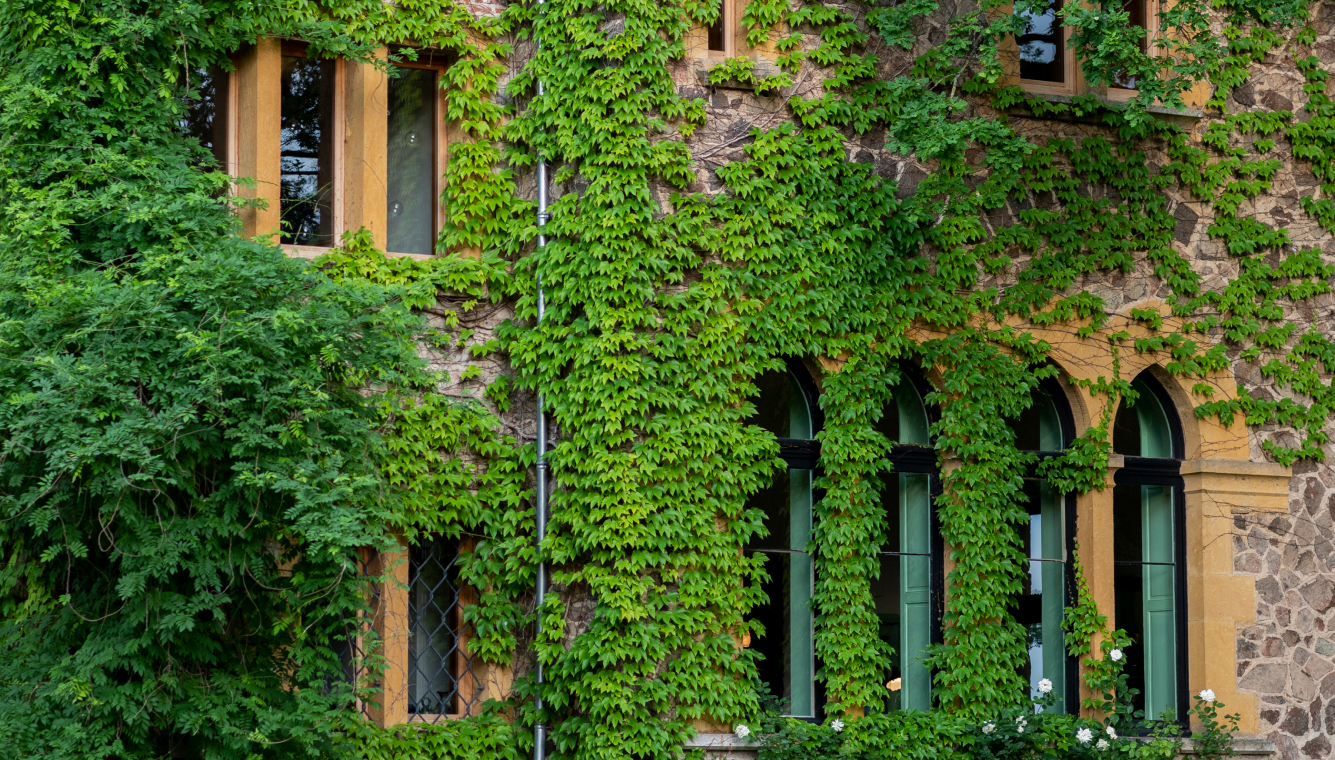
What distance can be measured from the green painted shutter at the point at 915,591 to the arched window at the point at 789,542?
71 centimetres

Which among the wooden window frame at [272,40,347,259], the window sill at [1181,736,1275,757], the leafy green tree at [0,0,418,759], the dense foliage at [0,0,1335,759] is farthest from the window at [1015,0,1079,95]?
the leafy green tree at [0,0,418,759]

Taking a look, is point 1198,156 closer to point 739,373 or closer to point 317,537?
point 739,373

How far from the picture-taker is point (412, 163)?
9.82m

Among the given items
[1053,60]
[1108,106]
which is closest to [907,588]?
[1108,106]

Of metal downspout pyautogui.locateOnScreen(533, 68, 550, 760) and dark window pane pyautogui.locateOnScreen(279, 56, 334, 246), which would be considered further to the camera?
dark window pane pyautogui.locateOnScreen(279, 56, 334, 246)

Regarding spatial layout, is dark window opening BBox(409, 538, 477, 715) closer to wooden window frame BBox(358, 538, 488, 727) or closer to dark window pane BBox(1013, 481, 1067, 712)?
wooden window frame BBox(358, 538, 488, 727)

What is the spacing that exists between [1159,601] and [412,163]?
6.31 meters

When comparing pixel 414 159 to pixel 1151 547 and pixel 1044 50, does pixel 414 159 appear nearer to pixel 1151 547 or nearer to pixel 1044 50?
pixel 1044 50

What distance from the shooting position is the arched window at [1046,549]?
410 inches

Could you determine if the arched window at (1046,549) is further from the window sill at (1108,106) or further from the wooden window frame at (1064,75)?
the wooden window frame at (1064,75)

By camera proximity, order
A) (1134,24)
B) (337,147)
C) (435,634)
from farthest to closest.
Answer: (1134,24), (337,147), (435,634)

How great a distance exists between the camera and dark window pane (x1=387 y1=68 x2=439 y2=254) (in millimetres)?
9750

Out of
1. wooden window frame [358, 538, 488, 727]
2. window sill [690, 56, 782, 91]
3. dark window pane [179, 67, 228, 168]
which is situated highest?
window sill [690, 56, 782, 91]

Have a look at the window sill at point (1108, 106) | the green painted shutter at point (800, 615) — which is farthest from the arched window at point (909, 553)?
the window sill at point (1108, 106)
